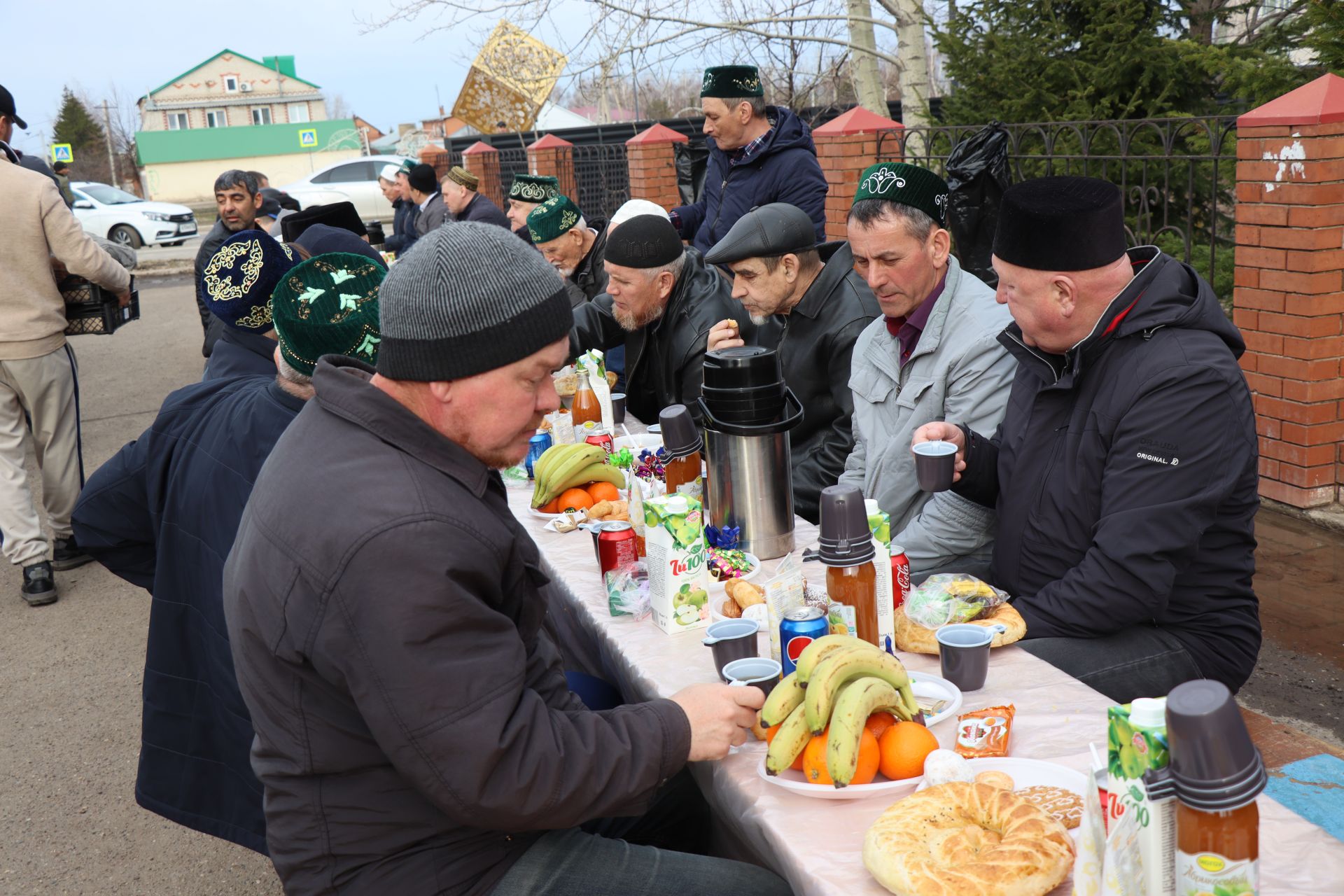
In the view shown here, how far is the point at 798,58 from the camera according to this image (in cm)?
1366

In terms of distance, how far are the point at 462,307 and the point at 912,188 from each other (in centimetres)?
209

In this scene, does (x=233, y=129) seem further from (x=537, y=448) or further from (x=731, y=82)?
(x=537, y=448)

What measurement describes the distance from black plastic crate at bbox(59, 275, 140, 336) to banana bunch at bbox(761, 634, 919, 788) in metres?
5.34

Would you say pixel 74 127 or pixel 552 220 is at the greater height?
pixel 74 127

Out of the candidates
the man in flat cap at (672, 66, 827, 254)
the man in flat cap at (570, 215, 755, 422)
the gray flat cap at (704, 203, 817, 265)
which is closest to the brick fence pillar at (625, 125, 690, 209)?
the man in flat cap at (672, 66, 827, 254)

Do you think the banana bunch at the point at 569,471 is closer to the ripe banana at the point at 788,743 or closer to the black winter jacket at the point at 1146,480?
the black winter jacket at the point at 1146,480

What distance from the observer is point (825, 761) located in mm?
1804

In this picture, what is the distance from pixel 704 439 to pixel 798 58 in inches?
462

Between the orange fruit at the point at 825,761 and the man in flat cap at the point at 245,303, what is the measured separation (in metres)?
2.42

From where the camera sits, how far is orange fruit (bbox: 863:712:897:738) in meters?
1.88

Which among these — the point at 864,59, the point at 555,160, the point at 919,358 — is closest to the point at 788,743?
the point at 919,358

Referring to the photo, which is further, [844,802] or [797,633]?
[797,633]

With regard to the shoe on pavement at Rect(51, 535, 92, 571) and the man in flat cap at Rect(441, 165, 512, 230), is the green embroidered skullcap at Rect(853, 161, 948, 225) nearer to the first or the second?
the shoe on pavement at Rect(51, 535, 92, 571)

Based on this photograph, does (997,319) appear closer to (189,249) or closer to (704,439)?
(704,439)
